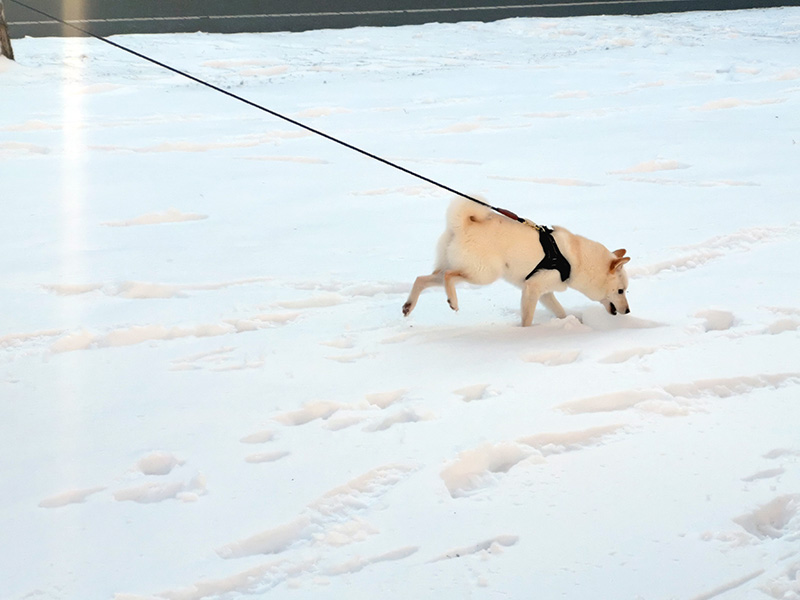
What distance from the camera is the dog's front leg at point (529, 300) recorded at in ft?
15.8

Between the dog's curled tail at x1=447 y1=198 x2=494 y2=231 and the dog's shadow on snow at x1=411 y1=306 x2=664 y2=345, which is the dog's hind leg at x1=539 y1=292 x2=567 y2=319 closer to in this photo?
the dog's shadow on snow at x1=411 y1=306 x2=664 y2=345

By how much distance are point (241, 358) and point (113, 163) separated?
4421 millimetres

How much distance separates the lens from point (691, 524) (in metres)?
3.04

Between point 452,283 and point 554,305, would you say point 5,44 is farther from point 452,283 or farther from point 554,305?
point 554,305

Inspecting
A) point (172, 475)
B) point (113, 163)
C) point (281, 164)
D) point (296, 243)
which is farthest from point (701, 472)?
point (113, 163)

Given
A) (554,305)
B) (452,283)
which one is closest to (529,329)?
(554,305)

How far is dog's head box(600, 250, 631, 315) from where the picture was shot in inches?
193

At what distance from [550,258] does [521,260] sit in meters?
0.16

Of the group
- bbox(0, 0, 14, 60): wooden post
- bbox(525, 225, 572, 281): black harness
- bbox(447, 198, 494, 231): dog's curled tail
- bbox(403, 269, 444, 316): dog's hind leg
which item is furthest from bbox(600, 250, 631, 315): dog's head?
bbox(0, 0, 14, 60): wooden post

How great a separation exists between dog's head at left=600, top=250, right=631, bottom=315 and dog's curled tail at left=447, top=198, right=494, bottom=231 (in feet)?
2.49

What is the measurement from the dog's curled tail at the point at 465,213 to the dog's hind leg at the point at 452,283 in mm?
240

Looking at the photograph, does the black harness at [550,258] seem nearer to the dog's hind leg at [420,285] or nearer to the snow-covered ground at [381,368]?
the snow-covered ground at [381,368]

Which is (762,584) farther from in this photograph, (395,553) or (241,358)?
(241,358)

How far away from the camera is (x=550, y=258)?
15.8 feet
